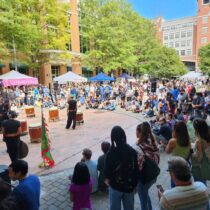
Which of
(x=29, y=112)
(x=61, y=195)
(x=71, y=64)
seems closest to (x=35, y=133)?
(x=61, y=195)

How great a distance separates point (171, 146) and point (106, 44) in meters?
27.0

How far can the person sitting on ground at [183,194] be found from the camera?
2.25 meters

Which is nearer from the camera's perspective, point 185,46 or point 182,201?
point 182,201

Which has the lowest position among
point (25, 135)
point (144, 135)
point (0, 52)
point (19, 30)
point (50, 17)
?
point (25, 135)

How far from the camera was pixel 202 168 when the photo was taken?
366cm

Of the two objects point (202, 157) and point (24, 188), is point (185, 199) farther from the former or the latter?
point (24, 188)

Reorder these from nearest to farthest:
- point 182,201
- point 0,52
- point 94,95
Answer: point 182,201 < point 94,95 < point 0,52

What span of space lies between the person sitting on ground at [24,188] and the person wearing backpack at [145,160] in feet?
4.80

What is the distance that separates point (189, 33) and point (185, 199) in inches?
3442

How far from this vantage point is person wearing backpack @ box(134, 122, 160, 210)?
3.46 metres

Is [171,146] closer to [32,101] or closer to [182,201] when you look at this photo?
[182,201]

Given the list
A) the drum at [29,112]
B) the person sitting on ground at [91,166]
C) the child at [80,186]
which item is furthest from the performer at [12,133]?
the drum at [29,112]

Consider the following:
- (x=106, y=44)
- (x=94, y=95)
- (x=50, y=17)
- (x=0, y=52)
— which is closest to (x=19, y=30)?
(x=0, y=52)

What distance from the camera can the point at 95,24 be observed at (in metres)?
30.9
